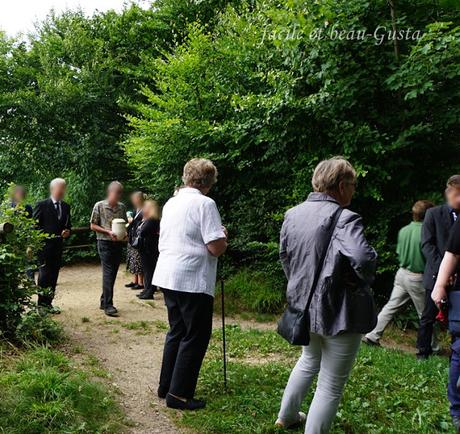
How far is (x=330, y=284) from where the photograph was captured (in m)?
2.78

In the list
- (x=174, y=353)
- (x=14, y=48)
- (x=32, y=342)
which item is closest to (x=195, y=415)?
(x=174, y=353)

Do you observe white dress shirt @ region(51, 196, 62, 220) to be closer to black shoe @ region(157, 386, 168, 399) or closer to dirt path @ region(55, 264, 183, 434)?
dirt path @ region(55, 264, 183, 434)

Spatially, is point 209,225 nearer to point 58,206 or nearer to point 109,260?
point 109,260

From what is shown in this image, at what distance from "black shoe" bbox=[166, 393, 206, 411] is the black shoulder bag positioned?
112cm

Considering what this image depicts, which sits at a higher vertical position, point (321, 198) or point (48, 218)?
point (321, 198)

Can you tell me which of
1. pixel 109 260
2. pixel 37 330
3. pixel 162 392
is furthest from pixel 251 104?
pixel 162 392

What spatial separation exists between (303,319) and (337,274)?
0.37 metres

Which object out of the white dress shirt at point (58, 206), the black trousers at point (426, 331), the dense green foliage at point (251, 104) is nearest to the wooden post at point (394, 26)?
the dense green foliage at point (251, 104)

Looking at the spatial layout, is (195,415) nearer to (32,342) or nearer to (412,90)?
(32,342)

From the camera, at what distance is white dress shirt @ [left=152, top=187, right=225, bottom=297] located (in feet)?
11.6

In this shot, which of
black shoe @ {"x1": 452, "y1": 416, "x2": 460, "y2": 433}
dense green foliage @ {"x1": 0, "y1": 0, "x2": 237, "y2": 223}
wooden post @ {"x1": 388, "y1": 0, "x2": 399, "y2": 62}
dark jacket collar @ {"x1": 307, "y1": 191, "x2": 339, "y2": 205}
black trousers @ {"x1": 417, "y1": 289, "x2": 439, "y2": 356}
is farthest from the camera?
dense green foliage @ {"x1": 0, "y1": 0, "x2": 237, "y2": 223}

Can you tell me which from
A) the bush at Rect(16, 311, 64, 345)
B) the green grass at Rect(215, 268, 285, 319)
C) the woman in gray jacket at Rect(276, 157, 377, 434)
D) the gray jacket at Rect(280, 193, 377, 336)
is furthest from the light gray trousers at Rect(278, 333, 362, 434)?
the green grass at Rect(215, 268, 285, 319)

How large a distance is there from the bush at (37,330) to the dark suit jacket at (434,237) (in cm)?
403

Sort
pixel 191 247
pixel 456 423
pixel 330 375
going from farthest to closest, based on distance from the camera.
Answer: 1. pixel 191 247
2. pixel 456 423
3. pixel 330 375
